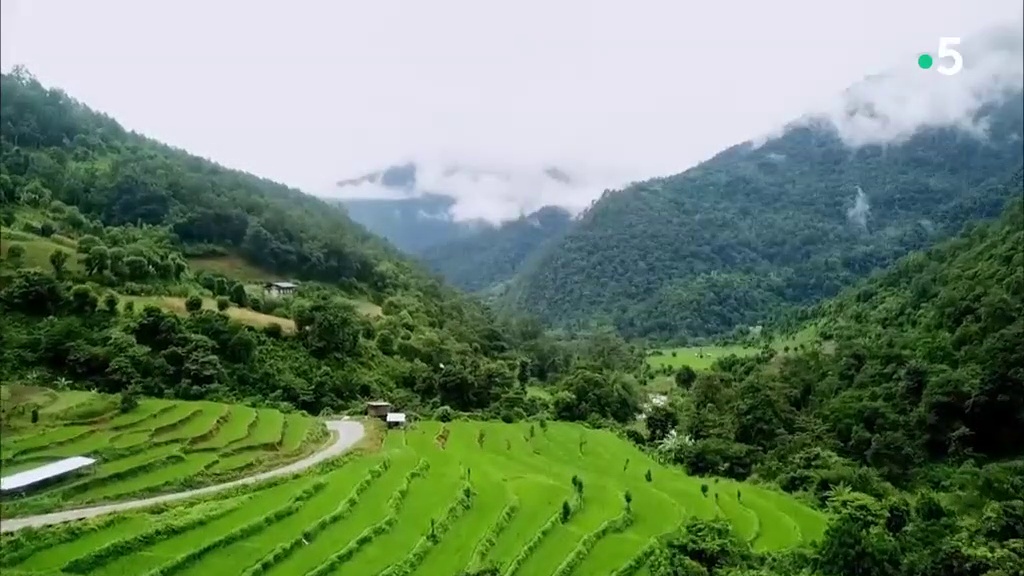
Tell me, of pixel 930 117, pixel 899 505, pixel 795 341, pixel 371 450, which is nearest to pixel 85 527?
pixel 371 450

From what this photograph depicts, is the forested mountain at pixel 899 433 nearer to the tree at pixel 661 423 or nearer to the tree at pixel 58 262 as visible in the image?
the tree at pixel 661 423

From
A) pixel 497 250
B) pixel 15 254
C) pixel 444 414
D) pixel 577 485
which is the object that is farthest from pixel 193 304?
pixel 497 250

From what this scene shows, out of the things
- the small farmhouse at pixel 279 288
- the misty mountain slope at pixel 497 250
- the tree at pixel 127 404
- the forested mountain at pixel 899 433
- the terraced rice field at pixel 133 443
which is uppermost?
the misty mountain slope at pixel 497 250

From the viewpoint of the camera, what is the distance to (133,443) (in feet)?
67.9

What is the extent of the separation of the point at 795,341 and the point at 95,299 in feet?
153

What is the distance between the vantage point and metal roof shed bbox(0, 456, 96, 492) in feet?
44.4

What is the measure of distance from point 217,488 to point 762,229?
329 ft

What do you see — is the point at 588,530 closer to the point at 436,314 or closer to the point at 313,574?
the point at 313,574

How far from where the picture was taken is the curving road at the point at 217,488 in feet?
51.1

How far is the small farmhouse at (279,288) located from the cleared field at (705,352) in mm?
29553

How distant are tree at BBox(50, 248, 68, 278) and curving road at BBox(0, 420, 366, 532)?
534 inches

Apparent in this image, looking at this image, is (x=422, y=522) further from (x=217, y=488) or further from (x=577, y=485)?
(x=577, y=485)

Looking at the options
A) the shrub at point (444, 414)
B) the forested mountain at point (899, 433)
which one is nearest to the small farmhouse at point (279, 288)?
the shrub at point (444, 414)

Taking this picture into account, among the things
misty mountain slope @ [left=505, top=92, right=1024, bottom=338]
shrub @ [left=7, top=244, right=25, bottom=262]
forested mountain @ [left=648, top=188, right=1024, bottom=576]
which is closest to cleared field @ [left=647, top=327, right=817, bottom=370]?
misty mountain slope @ [left=505, top=92, right=1024, bottom=338]
